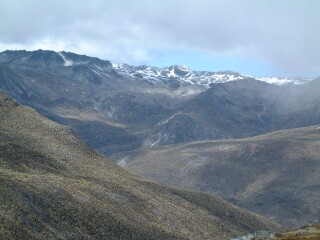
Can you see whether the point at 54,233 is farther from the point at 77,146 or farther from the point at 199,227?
the point at 77,146

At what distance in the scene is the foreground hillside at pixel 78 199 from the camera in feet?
270

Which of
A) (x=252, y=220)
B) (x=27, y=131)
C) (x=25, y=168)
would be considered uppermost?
(x=27, y=131)

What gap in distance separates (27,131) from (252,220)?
78769 millimetres

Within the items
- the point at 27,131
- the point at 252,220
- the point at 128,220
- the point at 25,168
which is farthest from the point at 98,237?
the point at 252,220

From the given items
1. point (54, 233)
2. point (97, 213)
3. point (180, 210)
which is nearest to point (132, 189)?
point (180, 210)

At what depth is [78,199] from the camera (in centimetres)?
9950

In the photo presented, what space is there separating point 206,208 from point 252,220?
20.8 m

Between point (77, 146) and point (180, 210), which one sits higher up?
point (77, 146)

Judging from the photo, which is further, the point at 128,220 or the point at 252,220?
the point at 252,220

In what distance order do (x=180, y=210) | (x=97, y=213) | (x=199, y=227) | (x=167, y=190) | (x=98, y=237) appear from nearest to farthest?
1. (x=98, y=237)
2. (x=97, y=213)
3. (x=199, y=227)
4. (x=180, y=210)
5. (x=167, y=190)

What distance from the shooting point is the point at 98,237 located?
87875 mm

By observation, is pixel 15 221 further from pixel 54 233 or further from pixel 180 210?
pixel 180 210

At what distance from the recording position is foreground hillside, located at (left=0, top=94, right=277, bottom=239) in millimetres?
82438

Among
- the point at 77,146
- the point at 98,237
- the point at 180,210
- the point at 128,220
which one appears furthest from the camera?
the point at 77,146
